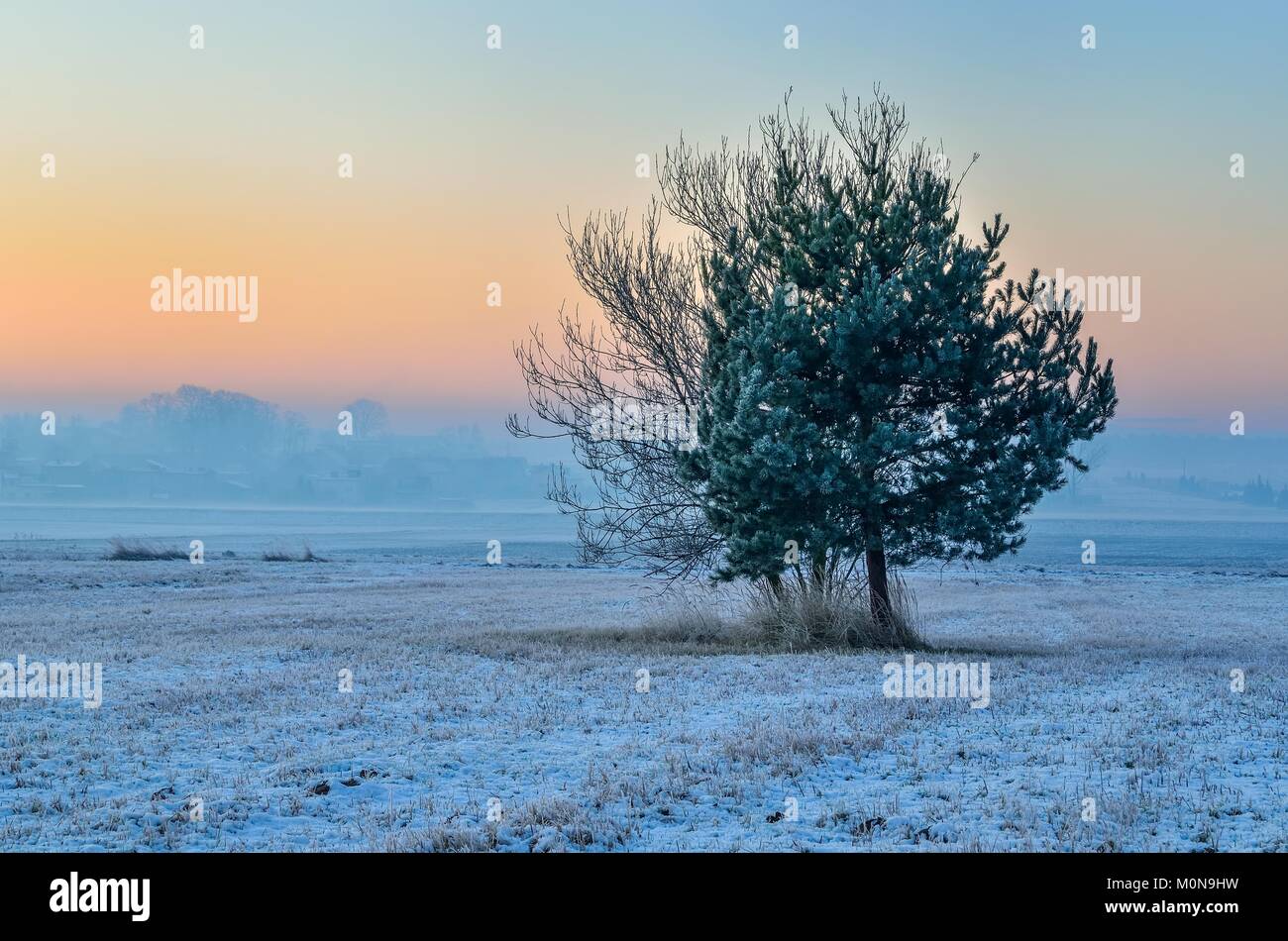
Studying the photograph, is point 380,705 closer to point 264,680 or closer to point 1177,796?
point 264,680

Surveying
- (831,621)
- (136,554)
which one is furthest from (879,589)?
(136,554)

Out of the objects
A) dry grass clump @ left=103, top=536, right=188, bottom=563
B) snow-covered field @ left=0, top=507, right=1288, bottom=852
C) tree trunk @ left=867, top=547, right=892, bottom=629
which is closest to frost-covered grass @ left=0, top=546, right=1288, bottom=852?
snow-covered field @ left=0, top=507, right=1288, bottom=852

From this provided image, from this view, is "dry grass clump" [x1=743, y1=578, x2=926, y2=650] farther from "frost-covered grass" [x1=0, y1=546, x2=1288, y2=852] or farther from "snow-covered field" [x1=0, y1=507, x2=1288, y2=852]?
"snow-covered field" [x1=0, y1=507, x2=1288, y2=852]

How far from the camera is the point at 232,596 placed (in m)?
32.8

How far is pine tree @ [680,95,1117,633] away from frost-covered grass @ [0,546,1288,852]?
7.78ft

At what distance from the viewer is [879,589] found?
67.6ft

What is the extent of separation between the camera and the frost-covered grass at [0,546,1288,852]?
7.82 meters

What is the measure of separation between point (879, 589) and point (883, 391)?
4.10 m

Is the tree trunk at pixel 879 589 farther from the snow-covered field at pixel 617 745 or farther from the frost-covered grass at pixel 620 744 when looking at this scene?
the snow-covered field at pixel 617 745

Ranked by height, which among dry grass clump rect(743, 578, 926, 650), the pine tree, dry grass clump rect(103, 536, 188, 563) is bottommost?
dry grass clump rect(103, 536, 188, 563)

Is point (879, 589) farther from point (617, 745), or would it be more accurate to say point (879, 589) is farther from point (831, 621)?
point (617, 745)

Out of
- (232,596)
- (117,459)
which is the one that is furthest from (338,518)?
(232,596)

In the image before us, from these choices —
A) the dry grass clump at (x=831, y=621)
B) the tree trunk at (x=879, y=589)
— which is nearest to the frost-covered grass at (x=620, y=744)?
the dry grass clump at (x=831, y=621)

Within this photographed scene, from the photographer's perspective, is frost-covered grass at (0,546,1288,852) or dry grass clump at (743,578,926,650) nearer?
frost-covered grass at (0,546,1288,852)
